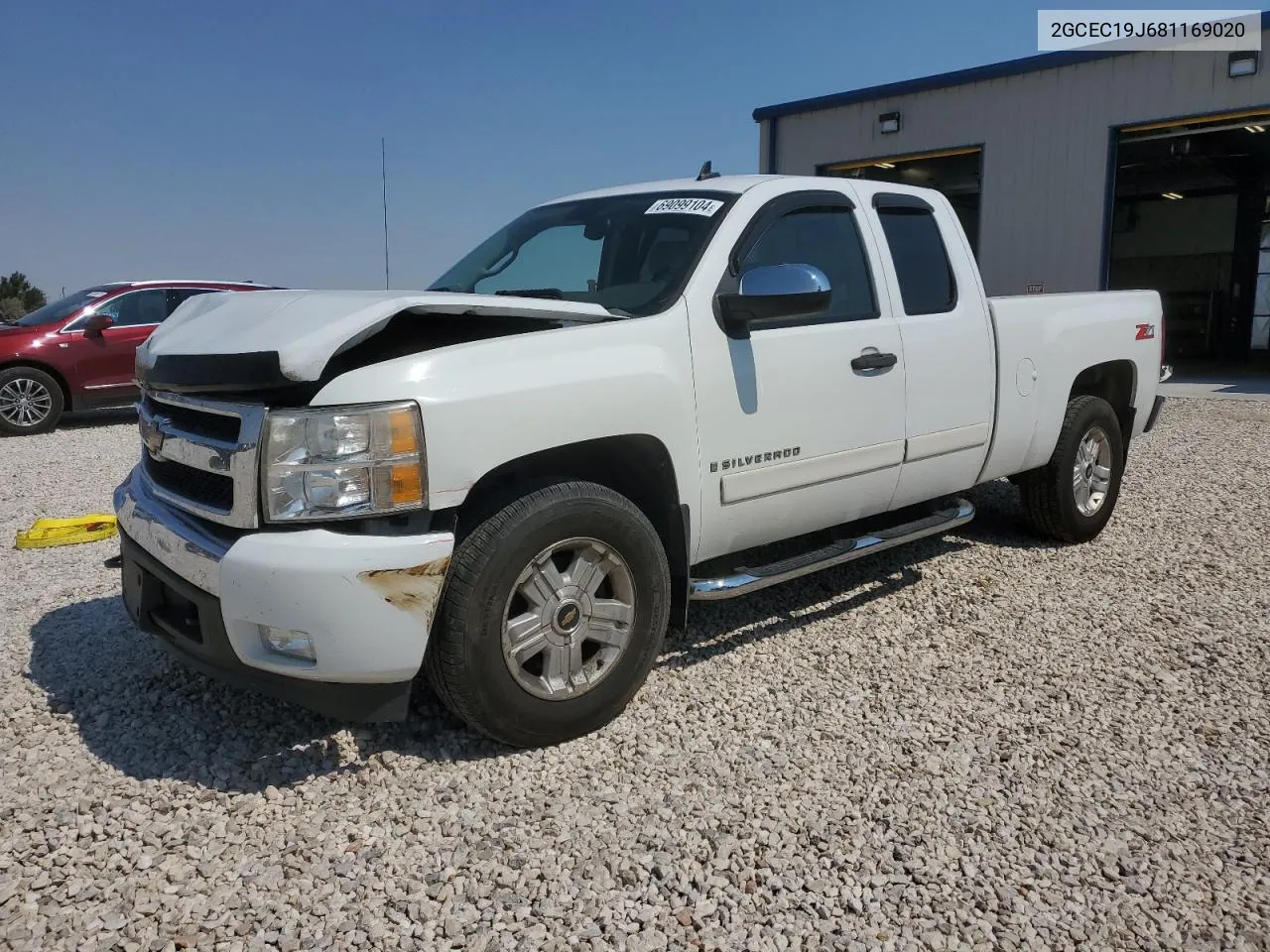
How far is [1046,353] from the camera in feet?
16.4

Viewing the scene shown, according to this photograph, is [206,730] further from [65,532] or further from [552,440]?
[65,532]

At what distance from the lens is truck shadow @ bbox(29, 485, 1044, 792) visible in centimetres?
309

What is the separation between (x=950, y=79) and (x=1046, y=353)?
1277cm

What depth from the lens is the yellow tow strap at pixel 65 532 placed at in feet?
18.8

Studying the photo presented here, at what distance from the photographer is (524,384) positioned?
290 cm

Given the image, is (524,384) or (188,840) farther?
(524,384)

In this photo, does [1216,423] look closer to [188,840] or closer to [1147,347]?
[1147,347]

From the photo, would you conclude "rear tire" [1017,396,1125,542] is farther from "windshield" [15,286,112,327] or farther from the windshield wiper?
"windshield" [15,286,112,327]

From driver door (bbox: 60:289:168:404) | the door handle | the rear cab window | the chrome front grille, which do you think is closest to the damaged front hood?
the chrome front grille

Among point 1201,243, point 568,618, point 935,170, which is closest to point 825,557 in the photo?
point 568,618

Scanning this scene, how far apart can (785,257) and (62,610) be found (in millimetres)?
3727

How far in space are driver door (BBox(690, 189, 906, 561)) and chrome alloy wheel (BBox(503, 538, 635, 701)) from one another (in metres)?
0.48

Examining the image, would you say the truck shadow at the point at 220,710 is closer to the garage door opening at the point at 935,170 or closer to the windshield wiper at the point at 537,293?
the windshield wiper at the point at 537,293

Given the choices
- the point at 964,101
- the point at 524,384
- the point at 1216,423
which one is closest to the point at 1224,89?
the point at 964,101
